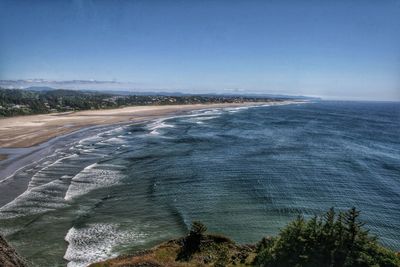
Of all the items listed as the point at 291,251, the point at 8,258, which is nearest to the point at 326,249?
the point at 291,251

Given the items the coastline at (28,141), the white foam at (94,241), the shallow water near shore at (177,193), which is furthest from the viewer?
the coastline at (28,141)

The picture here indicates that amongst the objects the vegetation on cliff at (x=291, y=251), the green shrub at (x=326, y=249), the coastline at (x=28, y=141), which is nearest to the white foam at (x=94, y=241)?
the vegetation on cliff at (x=291, y=251)

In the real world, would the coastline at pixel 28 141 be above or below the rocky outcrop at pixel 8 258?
below

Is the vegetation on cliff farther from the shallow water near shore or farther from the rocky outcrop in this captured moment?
the shallow water near shore

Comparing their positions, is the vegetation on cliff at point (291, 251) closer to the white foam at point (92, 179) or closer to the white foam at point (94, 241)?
the white foam at point (94, 241)

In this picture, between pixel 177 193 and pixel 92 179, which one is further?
pixel 92 179

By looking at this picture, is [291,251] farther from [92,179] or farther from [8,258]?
[92,179]
